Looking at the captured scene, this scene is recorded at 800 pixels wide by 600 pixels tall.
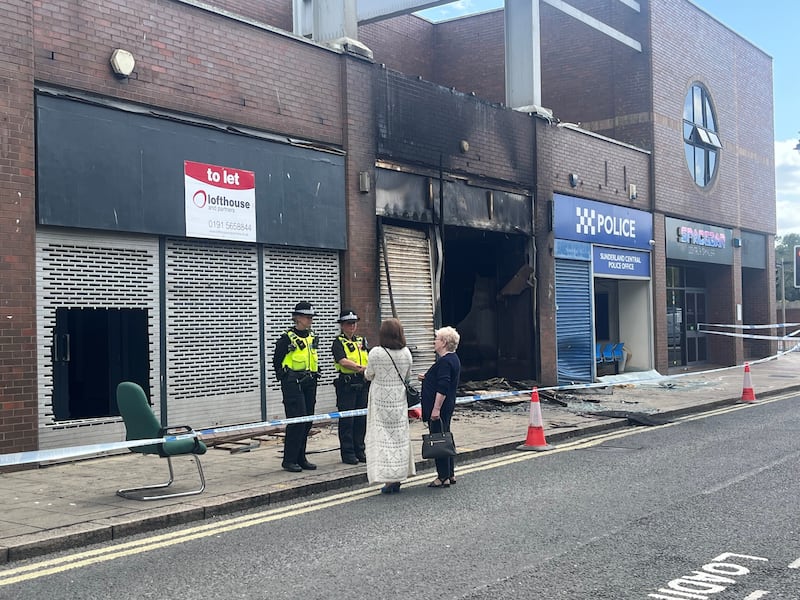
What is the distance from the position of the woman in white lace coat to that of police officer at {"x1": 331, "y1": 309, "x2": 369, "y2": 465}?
0.87m

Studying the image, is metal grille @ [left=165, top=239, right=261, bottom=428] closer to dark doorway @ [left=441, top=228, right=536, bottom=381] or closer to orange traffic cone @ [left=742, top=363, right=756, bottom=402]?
dark doorway @ [left=441, top=228, right=536, bottom=381]

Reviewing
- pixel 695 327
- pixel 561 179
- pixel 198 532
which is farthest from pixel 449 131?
pixel 695 327

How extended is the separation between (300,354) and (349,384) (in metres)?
0.65

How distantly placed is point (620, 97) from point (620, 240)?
416 centimetres

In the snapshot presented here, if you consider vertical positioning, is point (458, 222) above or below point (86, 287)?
above

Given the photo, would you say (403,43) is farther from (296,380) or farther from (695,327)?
(296,380)

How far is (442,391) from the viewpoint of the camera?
8219 mm

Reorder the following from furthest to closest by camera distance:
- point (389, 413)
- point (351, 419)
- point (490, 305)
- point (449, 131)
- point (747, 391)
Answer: point (490, 305) < point (747, 391) < point (449, 131) < point (351, 419) < point (389, 413)

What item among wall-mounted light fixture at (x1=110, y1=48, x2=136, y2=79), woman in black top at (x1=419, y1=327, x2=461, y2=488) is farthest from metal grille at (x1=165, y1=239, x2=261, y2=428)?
woman in black top at (x1=419, y1=327, x2=461, y2=488)

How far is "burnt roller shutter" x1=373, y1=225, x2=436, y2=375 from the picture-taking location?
1435cm

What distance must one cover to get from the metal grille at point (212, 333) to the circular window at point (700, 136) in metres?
16.2

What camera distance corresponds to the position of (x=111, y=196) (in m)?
10.2

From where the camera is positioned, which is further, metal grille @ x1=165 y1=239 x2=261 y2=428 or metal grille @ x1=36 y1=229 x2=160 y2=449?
metal grille @ x1=165 y1=239 x2=261 y2=428

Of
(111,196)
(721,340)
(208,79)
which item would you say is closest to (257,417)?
(111,196)
